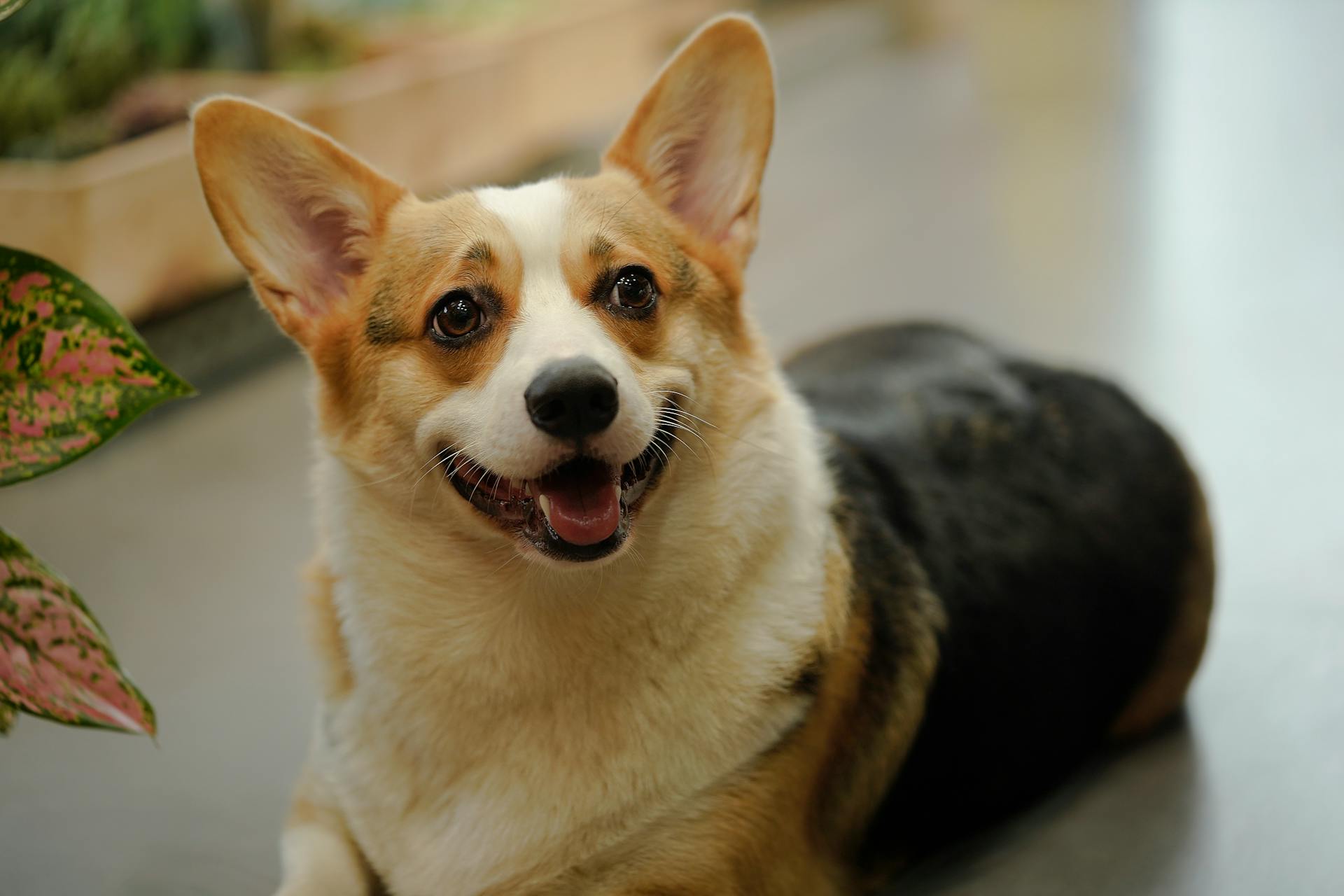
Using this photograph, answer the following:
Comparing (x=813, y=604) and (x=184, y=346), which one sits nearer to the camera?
(x=813, y=604)

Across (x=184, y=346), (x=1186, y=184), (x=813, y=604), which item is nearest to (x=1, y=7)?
(x=813, y=604)

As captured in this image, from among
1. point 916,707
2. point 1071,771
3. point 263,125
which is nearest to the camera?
point 263,125

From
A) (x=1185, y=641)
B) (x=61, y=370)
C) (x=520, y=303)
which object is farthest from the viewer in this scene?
(x=1185, y=641)

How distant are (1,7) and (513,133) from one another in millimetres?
3786

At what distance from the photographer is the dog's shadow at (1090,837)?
1.75 m

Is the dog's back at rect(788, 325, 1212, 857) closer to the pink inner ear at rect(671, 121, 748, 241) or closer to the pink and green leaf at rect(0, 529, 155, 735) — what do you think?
the pink inner ear at rect(671, 121, 748, 241)

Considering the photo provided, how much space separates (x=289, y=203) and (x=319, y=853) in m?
0.82

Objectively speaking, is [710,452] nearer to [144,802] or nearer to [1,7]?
[1,7]

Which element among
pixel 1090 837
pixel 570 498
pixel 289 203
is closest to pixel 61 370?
pixel 289 203

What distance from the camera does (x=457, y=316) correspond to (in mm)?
1477

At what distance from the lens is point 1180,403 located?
3154mm

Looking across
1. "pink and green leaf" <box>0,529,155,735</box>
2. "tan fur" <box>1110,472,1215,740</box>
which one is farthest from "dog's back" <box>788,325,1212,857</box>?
"pink and green leaf" <box>0,529,155,735</box>

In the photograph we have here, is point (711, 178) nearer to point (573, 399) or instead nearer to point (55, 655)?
point (573, 399)

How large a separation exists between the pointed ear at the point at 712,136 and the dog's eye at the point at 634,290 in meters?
0.19
